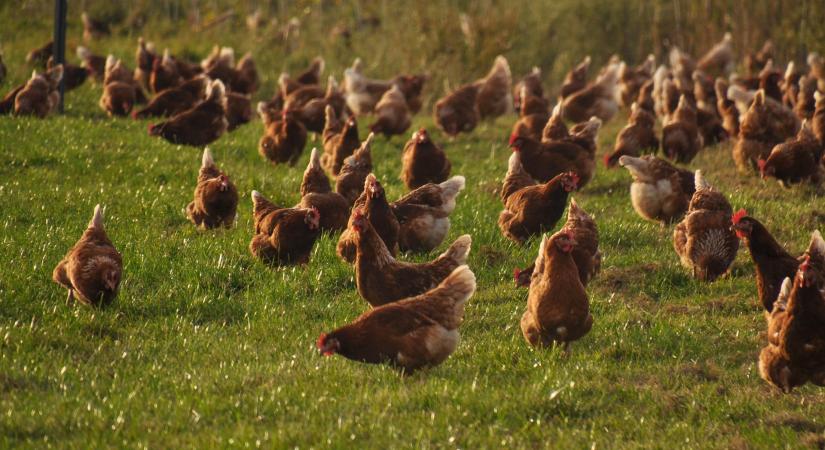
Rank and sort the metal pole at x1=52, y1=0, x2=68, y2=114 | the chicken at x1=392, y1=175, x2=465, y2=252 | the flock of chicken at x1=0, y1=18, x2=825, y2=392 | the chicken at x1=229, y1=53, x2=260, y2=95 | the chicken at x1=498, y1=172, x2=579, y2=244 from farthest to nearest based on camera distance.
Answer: the chicken at x1=229, y1=53, x2=260, y2=95
the metal pole at x1=52, y1=0, x2=68, y2=114
the chicken at x1=498, y1=172, x2=579, y2=244
the chicken at x1=392, y1=175, x2=465, y2=252
the flock of chicken at x1=0, y1=18, x2=825, y2=392

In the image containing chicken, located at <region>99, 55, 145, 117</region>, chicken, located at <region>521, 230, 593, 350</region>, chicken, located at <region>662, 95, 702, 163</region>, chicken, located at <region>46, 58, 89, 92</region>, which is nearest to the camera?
chicken, located at <region>521, 230, 593, 350</region>

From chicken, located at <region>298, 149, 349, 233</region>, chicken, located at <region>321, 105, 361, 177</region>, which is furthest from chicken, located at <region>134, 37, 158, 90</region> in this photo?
chicken, located at <region>298, 149, 349, 233</region>

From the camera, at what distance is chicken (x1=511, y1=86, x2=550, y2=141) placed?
15.9 m

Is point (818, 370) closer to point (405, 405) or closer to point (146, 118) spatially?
point (405, 405)

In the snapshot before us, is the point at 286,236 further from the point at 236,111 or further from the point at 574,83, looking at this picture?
the point at 574,83

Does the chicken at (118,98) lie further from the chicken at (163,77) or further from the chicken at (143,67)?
the chicken at (143,67)

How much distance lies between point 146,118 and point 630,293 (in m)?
9.99

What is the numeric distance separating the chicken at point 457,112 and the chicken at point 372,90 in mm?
1756

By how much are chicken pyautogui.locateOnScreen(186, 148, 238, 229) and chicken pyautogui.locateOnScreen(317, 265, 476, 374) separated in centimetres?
410

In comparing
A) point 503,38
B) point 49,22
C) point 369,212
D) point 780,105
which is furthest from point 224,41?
point 369,212

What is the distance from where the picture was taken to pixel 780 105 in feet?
49.9

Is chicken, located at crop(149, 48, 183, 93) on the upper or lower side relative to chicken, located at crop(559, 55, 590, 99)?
lower

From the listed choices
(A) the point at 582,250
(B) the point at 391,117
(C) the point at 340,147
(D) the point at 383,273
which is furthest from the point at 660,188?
(B) the point at 391,117

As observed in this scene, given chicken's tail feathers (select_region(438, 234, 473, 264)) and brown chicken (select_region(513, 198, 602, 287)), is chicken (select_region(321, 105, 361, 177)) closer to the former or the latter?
brown chicken (select_region(513, 198, 602, 287))
